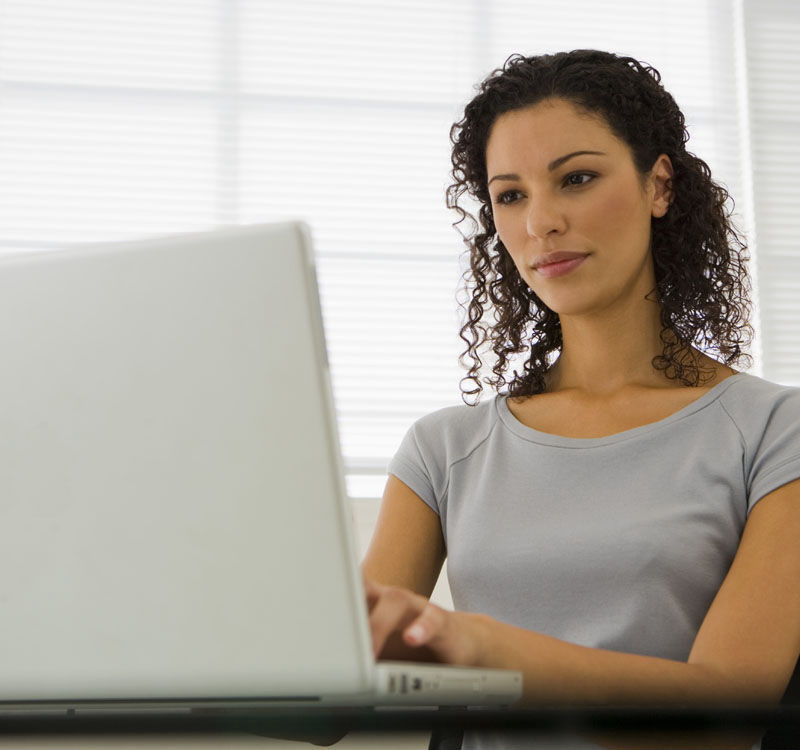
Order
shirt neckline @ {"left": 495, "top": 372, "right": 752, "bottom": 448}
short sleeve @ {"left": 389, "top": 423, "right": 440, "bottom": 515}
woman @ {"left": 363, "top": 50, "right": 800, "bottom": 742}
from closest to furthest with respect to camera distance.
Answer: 1. woman @ {"left": 363, "top": 50, "right": 800, "bottom": 742}
2. shirt neckline @ {"left": 495, "top": 372, "right": 752, "bottom": 448}
3. short sleeve @ {"left": 389, "top": 423, "right": 440, "bottom": 515}

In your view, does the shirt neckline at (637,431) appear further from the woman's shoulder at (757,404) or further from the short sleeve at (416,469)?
the short sleeve at (416,469)

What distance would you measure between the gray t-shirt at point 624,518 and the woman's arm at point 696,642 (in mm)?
62

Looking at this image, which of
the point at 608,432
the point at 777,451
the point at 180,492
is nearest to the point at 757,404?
the point at 777,451

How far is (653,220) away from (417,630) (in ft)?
3.55

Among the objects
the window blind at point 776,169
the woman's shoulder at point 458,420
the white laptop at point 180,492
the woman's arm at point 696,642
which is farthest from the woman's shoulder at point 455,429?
the window blind at point 776,169

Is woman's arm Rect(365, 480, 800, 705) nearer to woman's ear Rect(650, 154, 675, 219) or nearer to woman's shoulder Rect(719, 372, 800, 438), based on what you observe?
woman's shoulder Rect(719, 372, 800, 438)

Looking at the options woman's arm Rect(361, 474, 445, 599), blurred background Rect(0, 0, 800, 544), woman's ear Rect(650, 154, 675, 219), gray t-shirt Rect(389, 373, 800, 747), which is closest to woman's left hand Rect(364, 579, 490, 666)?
gray t-shirt Rect(389, 373, 800, 747)

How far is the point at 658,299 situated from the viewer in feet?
5.19

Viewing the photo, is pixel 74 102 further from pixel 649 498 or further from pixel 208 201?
pixel 649 498

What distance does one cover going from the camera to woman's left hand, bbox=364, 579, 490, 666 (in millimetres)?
743

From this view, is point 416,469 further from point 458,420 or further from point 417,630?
point 417,630

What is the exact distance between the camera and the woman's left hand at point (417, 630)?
74 cm

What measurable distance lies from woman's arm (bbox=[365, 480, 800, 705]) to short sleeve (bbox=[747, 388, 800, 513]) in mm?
14

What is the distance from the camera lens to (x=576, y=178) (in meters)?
1.48
